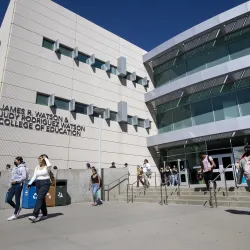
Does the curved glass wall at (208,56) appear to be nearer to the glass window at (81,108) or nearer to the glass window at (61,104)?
the glass window at (81,108)

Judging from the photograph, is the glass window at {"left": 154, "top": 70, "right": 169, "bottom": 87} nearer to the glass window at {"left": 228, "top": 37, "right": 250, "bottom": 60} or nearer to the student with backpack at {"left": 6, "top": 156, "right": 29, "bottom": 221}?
the glass window at {"left": 228, "top": 37, "right": 250, "bottom": 60}

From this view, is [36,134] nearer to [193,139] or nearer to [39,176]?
[39,176]

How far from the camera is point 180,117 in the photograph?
21391 millimetres

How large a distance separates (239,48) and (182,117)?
24.0 ft

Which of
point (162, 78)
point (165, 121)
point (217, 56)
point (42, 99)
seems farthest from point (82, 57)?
point (217, 56)

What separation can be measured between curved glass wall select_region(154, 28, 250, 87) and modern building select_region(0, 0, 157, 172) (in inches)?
156

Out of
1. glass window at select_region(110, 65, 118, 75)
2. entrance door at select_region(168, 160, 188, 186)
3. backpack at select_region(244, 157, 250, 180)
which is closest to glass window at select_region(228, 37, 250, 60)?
entrance door at select_region(168, 160, 188, 186)

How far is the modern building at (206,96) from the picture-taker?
57.8 feet

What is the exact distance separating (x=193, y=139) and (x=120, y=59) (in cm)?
1002

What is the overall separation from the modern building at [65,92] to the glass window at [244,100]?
Answer: 8539mm

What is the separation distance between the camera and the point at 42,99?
52.7ft

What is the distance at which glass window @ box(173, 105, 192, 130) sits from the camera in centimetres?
2062

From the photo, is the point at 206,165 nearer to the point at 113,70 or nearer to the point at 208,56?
the point at 208,56

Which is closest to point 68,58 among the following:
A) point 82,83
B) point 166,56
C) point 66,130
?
point 82,83
